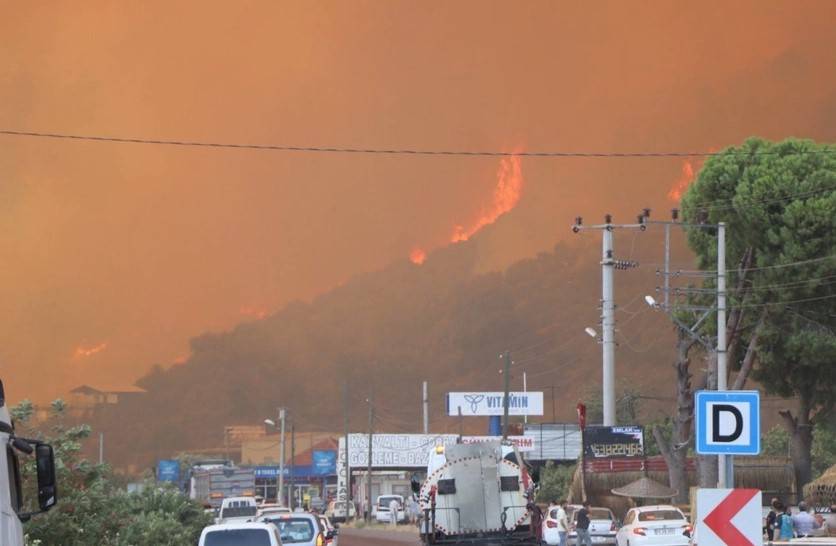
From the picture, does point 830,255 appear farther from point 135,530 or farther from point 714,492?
point 714,492

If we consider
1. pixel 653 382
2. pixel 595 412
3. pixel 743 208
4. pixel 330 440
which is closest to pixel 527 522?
pixel 743 208

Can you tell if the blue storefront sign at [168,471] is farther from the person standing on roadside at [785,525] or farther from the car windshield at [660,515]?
the person standing on roadside at [785,525]

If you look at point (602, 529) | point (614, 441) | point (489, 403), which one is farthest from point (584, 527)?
point (489, 403)

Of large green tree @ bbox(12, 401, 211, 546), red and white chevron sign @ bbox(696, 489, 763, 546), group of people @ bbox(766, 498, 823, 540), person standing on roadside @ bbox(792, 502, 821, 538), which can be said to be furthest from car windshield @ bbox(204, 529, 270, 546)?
person standing on roadside @ bbox(792, 502, 821, 538)

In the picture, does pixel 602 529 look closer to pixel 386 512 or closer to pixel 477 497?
pixel 477 497

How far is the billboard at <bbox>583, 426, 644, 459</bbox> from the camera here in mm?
65125

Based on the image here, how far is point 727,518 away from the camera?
12.8 m

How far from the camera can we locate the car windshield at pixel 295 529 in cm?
2933

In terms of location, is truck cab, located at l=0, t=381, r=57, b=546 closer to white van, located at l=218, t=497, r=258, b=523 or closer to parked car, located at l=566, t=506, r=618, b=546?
white van, located at l=218, t=497, r=258, b=523

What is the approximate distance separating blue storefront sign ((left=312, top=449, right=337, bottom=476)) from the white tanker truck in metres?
99.8

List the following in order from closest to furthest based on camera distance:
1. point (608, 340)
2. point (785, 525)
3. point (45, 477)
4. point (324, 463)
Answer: point (45, 477) < point (785, 525) < point (608, 340) < point (324, 463)

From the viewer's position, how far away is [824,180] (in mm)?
64750

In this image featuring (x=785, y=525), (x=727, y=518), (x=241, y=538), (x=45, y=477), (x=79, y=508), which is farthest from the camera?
(x=785, y=525)

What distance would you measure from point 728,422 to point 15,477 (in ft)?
22.5
